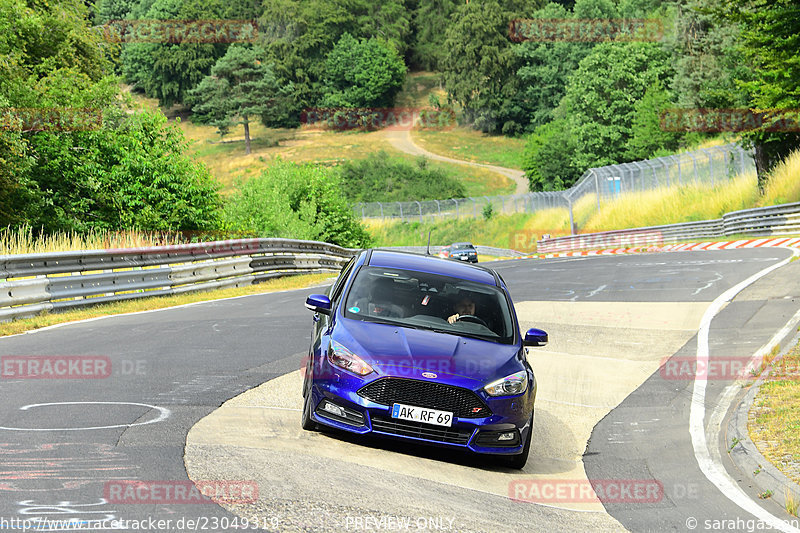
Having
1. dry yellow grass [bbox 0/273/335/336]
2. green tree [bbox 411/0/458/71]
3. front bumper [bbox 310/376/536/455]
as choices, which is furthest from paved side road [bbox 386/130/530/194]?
front bumper [bbox 310/376/536/455]

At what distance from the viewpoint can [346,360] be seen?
7.48 metres

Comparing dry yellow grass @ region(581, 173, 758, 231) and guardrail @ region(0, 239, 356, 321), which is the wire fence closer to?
dry yellow grass @ region(581, 173, 758, 231)

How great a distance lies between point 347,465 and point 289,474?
60cm

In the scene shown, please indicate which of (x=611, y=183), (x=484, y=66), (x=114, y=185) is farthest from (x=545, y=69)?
(x=114, y=185)

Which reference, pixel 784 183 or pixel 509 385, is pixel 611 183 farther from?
pixel 509 385

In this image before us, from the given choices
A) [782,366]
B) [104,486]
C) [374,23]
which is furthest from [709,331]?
[374,23]

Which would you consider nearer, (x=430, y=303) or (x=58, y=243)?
(x=430, y=303)

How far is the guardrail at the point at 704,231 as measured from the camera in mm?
36344

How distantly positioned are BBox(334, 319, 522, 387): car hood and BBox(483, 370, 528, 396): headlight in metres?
0.05

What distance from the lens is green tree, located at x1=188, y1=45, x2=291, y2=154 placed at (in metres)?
128

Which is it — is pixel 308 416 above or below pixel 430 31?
below

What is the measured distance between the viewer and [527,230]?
221 feet

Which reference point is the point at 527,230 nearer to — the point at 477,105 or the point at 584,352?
the point at 584,352

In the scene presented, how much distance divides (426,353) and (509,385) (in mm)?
723
